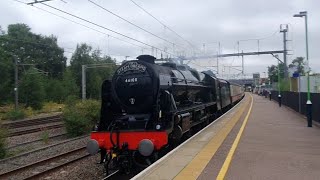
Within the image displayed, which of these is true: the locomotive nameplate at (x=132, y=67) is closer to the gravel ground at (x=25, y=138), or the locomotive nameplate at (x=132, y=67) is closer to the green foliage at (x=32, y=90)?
the gravel ground at (x=25, y=138)

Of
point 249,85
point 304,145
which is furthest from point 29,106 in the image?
point 249,85

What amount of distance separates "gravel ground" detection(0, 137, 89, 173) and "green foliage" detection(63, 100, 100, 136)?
2.67 metres

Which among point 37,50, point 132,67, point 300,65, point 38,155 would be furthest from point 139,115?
point 37,50

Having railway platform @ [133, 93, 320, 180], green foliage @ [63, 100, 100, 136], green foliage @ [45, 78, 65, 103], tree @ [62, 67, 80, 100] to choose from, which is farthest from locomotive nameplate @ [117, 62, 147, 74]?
green foliage @ [45, 78, 65, 103]

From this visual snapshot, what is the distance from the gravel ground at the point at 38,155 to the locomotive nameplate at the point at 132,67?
5.30 m

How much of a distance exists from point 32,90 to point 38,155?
1502 inches

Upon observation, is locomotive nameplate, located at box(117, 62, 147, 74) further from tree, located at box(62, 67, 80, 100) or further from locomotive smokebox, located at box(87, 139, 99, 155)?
tree, located at box(62, 67, 80, 100)

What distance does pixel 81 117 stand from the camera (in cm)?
2311

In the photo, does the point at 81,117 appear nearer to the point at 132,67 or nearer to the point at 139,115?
the point at 132,67

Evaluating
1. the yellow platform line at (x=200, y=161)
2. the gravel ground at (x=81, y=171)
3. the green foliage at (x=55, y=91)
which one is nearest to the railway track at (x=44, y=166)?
the gravel ground at (x=81, y=171)

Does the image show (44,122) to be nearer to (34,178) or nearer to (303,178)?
(34,178)

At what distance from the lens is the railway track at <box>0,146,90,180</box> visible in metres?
12.1

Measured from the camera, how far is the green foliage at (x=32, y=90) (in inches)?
2055

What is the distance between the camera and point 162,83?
11914 mm
